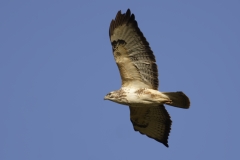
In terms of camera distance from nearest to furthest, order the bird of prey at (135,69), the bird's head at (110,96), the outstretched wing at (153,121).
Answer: the bird of prey at (135,69)
the bird's head at (110,96)
the outstretched wing at (153,121)

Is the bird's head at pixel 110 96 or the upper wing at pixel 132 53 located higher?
the upper wing at pixel 132 53

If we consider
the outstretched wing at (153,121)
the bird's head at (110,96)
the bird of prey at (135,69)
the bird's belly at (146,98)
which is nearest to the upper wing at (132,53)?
the bird of prey at (135,69)

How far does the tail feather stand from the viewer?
422 inches

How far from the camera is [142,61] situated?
11109 millimetres

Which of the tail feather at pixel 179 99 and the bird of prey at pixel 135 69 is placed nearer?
the tail feather at pixel 179 99

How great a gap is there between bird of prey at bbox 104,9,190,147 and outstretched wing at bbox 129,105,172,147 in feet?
2.15

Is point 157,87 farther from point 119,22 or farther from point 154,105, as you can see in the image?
point 119,22

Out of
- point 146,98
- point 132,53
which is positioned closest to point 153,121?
point 146,98

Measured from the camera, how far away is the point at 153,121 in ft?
40.5

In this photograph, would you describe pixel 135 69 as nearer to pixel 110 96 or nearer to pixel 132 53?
pixel 132 53

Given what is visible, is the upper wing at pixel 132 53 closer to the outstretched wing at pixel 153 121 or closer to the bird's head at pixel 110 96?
the bird's head at pixel 110 96

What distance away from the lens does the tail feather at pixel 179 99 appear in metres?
10.7

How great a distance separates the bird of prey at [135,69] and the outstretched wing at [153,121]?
25.8 inches

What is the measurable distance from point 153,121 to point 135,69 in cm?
179
